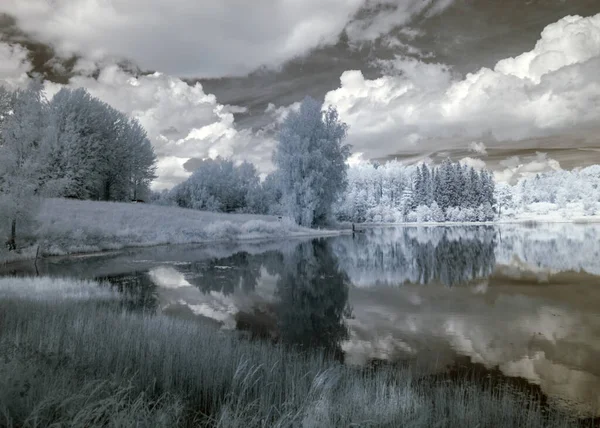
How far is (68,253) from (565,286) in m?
26.8

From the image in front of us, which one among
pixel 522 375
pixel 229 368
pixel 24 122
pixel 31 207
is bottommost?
pixel 522 375

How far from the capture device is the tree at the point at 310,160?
49094 millimetres

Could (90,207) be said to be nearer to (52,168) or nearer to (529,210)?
(52,168)

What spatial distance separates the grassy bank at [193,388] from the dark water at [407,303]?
1.84 metres

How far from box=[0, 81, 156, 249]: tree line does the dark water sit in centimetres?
430

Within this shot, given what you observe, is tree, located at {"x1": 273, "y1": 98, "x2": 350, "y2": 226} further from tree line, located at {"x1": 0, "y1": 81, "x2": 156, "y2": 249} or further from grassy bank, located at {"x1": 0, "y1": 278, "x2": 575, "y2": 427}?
grassy bank, located at {"x1": 0, "y1": 278, "x2": 575, "y2": 427}

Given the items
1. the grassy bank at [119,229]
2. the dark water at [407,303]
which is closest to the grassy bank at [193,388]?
the dark water at [407,303]

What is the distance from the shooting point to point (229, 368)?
6.58 m

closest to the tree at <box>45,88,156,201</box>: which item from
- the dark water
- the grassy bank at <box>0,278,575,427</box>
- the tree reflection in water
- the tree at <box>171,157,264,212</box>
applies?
the tree at <box>171,157,264,212</box>

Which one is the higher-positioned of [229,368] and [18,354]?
[18,354]

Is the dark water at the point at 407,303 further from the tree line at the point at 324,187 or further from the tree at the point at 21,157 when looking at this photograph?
the tree line at the point at 324,187

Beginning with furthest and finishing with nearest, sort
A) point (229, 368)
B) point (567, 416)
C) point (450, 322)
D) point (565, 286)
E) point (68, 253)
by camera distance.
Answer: point (68, 253), point (565, 286), point (450, 322), point (229, 368), point (567, 416)

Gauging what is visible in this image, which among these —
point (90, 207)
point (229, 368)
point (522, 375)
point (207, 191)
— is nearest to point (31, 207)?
point (90, 207)

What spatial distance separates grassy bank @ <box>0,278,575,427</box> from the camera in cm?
425
